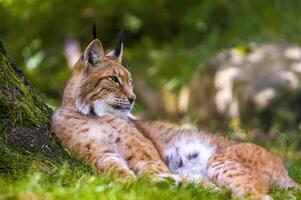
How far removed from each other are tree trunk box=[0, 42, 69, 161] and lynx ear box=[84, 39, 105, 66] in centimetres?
71

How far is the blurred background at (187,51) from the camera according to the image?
12.4m

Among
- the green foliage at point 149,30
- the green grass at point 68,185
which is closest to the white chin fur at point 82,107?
the green grass at point 68,185

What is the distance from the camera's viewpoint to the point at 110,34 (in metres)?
16.5

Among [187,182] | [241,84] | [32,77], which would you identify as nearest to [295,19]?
[241,84]

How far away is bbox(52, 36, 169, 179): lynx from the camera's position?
6.14 meters

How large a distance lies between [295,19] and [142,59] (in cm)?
330

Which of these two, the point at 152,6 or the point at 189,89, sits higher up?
the point at 152,6

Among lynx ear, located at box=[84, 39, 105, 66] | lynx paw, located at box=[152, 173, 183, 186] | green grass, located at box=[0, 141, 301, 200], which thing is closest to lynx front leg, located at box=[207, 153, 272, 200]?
green grass, located at box=[0, 141, 301, 200]

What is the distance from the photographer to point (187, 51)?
53.6ft

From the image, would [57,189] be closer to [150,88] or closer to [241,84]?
[241,84]

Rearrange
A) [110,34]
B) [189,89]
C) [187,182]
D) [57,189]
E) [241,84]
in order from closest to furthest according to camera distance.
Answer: [57,189] < [187,182] < [241,84] < [189,89] < [110,34]

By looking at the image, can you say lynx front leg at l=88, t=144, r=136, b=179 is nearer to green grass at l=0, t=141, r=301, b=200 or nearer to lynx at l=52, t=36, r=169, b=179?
lynx at l=52, t=36, r=169, b=179

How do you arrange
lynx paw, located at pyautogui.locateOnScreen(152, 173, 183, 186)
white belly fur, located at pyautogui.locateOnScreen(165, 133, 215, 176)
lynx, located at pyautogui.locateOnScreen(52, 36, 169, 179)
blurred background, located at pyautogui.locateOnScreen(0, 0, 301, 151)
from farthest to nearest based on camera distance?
1. blurred background, located at pyautogui.locateOnScreen(0, 0, 301, 151)
2. white belly fur, located at pyautogui.locateOnScreen(165, 133, 215, 176)
3. lynx, located at pyautogui.locateOnScreen(52, 36, 169, 179)
4. lynx paw, located at pyautogui.locateOnScreen(152, 173, 183, 186)

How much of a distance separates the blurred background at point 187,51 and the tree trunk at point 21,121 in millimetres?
5877
